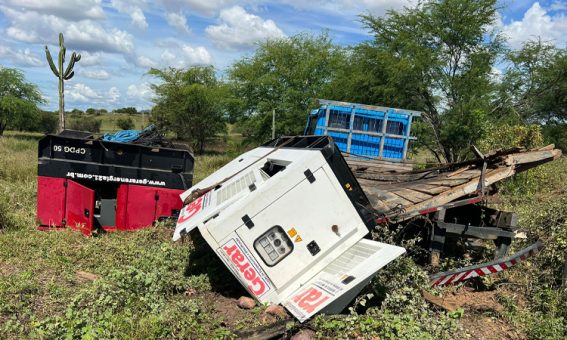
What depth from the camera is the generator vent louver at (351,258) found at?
417 centimetres

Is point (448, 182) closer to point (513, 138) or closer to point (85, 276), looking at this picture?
point (85, 276)

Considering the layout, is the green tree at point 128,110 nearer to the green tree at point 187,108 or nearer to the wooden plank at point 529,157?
the green tree at point 187,108

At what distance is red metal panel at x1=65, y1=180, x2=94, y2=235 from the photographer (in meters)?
6.93

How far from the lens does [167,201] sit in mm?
7391

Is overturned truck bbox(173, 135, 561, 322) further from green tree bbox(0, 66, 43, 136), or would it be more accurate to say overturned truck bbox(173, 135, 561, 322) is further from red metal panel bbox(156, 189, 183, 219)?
green tree bbox(0, 66, 43, 136)

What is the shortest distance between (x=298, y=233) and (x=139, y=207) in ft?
13.0

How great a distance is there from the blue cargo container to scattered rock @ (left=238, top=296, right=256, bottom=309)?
660 centimetres

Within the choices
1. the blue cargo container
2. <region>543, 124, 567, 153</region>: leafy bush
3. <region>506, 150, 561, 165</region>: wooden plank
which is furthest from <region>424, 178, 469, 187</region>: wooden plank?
<region>543, 124, 567, 153</region>: leafy bush

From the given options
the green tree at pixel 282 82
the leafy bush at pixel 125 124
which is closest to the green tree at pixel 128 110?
the leafy bush at pixel 125 124

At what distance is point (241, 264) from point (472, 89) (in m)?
13.0

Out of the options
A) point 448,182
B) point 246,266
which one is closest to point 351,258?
point 246,266

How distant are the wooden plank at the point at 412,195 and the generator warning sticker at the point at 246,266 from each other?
89.9 inches

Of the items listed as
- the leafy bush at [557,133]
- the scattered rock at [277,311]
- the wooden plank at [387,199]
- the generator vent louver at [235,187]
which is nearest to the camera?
the scattered rock at [277,311]

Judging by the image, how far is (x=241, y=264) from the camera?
424cm
